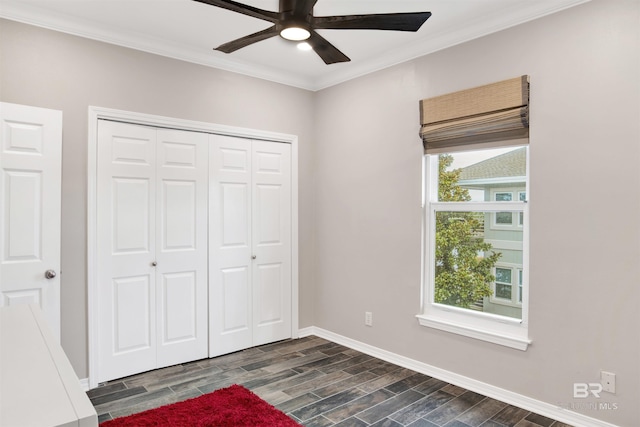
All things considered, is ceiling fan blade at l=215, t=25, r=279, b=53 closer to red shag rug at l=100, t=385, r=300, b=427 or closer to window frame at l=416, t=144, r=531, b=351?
window frame at l=416, t=144, r=531, b=351

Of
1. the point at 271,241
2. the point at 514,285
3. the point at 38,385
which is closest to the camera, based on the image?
the point at 38,385

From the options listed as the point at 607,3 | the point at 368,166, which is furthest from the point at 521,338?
the point at 607,3

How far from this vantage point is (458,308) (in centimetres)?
322

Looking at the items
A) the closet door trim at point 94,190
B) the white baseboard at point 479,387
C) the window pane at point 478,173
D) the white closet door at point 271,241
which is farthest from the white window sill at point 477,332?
the closet door trim at point 94,190

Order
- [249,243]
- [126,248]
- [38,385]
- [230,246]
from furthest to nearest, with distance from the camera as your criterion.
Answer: [249,243], [230,246], [126,248], [38,385]

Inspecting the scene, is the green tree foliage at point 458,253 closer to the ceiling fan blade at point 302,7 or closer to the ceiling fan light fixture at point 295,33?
the ceiling fan light fixture at point 295,33

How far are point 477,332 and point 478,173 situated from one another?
3.84 ft

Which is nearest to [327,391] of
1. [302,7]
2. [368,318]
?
[368,318]

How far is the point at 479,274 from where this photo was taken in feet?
10.2

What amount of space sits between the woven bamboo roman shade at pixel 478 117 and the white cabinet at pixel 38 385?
2.76m

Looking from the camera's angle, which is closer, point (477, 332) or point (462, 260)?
point (477, 332)

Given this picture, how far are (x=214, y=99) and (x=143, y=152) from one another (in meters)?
0.80

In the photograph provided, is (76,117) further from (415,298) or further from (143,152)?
(415,298)

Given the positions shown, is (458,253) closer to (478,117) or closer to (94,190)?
(478,117)
